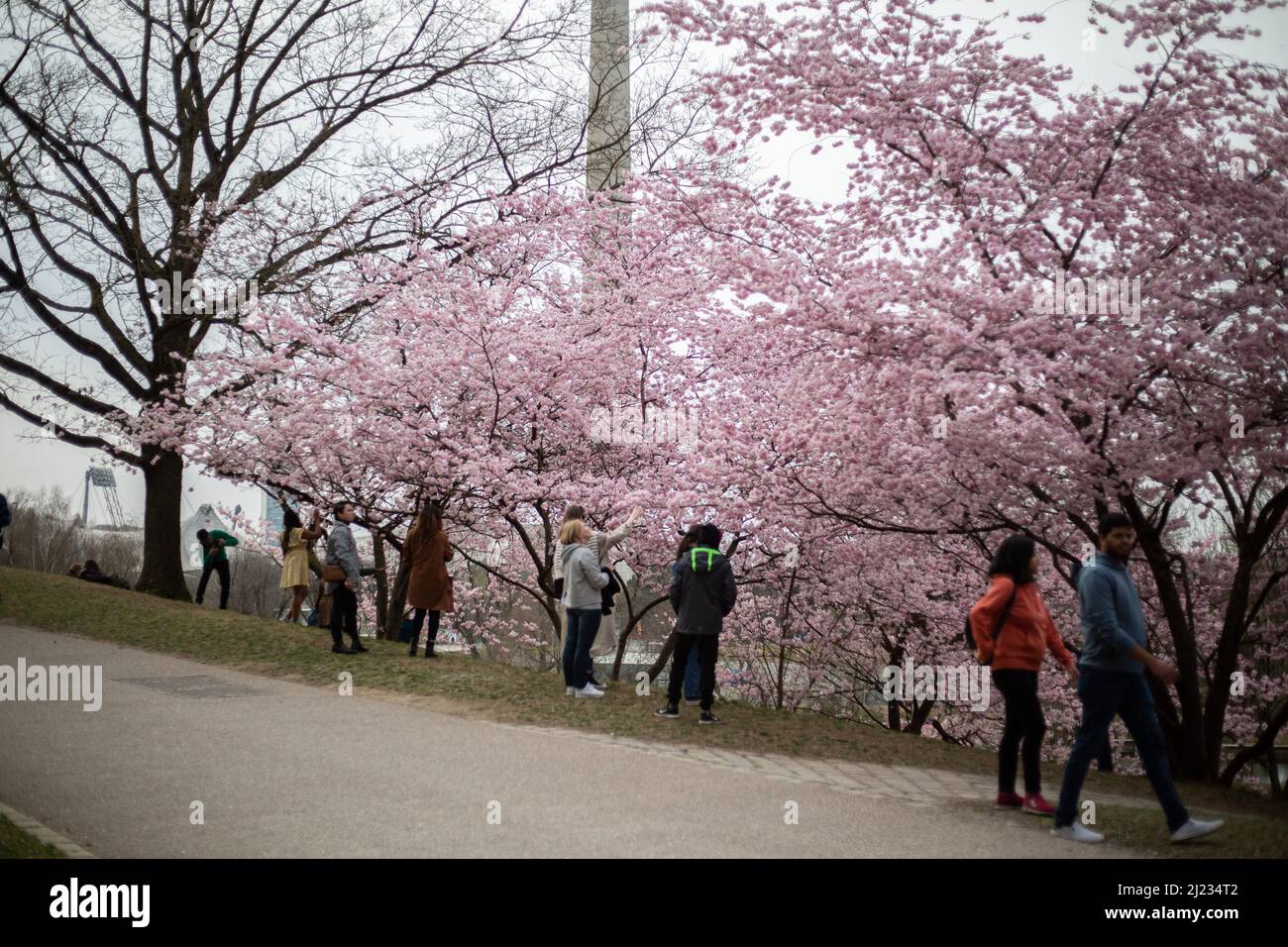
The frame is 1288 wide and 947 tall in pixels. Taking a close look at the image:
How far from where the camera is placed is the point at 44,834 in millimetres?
5797

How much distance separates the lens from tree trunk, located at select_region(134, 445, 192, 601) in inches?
864

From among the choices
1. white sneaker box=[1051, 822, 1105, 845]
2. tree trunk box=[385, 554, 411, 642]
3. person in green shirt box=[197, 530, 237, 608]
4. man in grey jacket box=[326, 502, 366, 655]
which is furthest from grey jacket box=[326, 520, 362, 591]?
white sneaker box=[1051, 822, 1105, 845]

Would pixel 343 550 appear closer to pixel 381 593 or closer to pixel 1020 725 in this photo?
pixel 1020 725

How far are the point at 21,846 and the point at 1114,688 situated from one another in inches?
233

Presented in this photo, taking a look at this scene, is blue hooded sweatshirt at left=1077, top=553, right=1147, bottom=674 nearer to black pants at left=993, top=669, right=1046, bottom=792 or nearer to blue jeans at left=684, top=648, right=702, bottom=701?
black pants at left=993, top=669, right=1046, bottom=792

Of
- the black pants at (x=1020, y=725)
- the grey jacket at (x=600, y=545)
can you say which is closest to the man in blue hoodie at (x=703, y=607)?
the grey jacket at (x=600, y=545)

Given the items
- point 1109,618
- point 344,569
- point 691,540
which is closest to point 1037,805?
point 1109,618

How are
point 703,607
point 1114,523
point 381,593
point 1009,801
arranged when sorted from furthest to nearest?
point 381,593
point 703,607
point 1009,801
point 1114,523

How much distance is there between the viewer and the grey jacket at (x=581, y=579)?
37.4 ft

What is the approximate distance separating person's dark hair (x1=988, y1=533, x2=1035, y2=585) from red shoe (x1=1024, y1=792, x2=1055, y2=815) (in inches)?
56.7

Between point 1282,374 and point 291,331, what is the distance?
13.9m

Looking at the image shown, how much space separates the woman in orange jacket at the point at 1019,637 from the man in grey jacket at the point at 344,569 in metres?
8.37

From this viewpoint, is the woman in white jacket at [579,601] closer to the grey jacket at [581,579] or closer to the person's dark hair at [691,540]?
the grey jacket at [581,579]

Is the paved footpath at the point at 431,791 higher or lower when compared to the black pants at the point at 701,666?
lower
